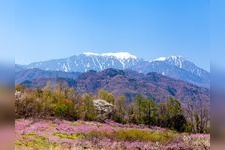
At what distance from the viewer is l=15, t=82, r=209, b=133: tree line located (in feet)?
14.0

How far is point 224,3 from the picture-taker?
100 centimetres

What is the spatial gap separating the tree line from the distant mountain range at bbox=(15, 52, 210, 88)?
0.23 meters

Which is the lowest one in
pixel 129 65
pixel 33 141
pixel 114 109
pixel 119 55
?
pixel 33 141

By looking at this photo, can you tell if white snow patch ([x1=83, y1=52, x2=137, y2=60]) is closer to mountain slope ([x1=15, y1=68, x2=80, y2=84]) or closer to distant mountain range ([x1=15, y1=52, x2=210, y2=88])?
distant mountain range ([x1=15, y1=52, x2=210, y2=88])

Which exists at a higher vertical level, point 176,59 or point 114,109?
point 176,59

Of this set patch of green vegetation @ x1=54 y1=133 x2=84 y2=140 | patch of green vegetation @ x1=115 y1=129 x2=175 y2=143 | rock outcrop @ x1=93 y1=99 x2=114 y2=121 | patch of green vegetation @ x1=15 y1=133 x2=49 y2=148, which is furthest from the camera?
rock outcrop @ x1=93 y1=99 x2=114 y2=121

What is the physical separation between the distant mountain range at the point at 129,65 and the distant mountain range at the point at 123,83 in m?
0.06

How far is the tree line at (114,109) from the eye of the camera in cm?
427

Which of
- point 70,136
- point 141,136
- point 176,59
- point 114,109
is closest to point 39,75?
point 70,136

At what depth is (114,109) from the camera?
4.48 metres

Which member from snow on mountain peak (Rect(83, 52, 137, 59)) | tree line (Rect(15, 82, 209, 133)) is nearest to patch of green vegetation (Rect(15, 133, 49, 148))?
tree line (Rect(15, 82, 209, 133))

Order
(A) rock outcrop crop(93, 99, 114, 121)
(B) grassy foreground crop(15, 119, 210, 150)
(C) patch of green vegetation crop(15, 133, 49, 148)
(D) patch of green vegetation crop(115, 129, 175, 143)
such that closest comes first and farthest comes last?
(C) patch of green vegetation crop(15, 133, 49, 148) < (B) grassy foreground crop(15, 119, 210, 150) < (D) patch of green vegetation crop(115, 129, 175, 143) < (A) rock outcrop crop(93, 99, 114, 121)

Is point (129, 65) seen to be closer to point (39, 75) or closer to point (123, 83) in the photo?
point (123, 83)

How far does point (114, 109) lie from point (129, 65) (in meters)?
0.52
